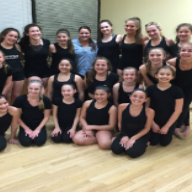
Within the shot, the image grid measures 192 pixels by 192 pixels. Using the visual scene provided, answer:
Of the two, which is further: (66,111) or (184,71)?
(66,111)

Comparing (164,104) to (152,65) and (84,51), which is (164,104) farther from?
(84,51)

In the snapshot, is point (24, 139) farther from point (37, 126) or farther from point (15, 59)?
point (15, 59)

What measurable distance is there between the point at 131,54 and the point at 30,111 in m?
1.26

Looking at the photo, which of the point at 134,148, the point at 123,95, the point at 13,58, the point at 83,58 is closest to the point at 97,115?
the point at 123,95

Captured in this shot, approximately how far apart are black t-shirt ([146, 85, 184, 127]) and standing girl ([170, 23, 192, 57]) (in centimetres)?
46

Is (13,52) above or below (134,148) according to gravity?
above

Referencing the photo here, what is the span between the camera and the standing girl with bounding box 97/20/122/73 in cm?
276

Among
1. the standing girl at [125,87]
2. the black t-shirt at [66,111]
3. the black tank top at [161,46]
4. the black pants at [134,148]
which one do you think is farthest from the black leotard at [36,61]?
the black pants at [134,148]

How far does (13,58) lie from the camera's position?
2627 mm

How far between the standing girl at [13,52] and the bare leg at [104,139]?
112 centimetres

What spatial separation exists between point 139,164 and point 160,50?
110cm

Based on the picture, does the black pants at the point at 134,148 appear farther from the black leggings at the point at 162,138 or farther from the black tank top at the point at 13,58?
the black tank top at the point at 13,58

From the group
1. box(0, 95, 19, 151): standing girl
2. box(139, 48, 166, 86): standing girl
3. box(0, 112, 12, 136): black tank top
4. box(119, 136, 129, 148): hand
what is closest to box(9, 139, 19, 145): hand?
box(0, 95, 19, 151): standing girl

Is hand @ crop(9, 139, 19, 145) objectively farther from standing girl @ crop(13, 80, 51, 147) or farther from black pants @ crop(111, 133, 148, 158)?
black pants @ crop(111, 133, 148, 158)
